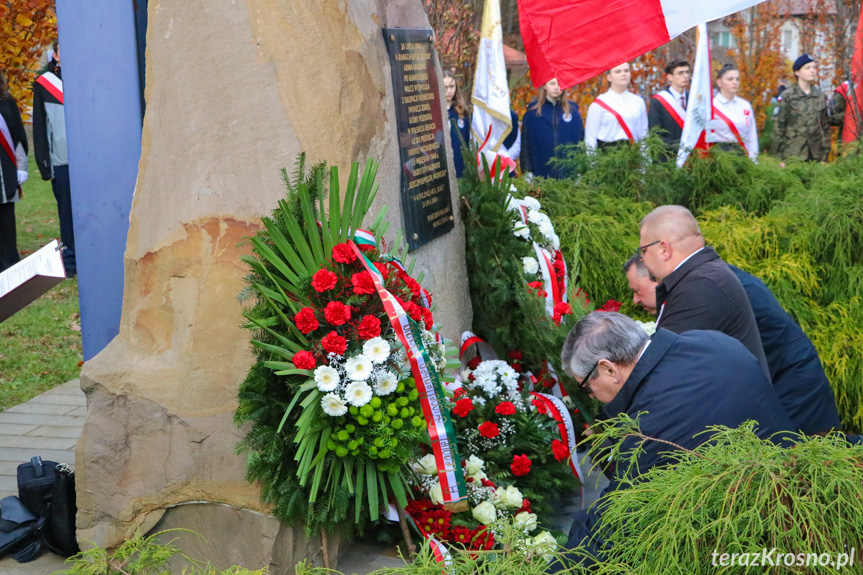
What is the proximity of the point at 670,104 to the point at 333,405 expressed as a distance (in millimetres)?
6274

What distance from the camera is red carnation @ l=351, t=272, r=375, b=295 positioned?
3.13m

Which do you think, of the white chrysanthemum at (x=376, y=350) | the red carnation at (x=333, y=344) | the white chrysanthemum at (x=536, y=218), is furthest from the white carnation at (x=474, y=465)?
the white chrysanthemum at (x=536, y=218)

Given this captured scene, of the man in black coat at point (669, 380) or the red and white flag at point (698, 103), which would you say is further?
the red and white flag at point (698, 103)

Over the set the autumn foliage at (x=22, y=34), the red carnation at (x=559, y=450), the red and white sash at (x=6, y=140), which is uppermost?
the autumn foliage at (x=22, y=34)

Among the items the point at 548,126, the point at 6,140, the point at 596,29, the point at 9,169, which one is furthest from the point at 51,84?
the point at 596,29

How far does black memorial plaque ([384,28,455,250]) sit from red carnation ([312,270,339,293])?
3.60ft

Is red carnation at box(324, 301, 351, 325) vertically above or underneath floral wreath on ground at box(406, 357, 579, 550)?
above

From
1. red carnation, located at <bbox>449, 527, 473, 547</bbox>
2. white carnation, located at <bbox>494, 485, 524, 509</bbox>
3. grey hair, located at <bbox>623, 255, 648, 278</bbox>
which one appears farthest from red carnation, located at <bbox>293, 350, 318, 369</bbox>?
grey hair, located at <bbox>623, 255, 648, 278</bbox>

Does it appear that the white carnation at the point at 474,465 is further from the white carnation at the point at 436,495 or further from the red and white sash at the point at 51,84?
the red and white sash at the point at 51,84

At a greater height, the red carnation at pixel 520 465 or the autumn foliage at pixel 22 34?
the autumn foliage at pixel 22 34

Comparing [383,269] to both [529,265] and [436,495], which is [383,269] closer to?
[436,495]

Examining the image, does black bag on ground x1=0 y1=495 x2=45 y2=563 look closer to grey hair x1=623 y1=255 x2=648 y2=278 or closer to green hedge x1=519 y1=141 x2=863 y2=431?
grey hair x1=623 y1=255 x2=648 y2=278

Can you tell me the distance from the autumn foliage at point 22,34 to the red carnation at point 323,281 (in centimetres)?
618

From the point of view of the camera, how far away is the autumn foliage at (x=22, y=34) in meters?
8.04
